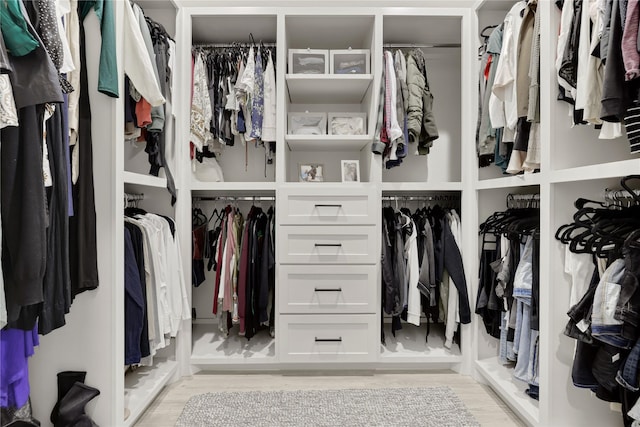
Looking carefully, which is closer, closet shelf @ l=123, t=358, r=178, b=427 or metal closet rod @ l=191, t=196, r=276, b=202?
closet shelf @ l=123, t=358, r=178, b=427

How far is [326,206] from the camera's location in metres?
2.32

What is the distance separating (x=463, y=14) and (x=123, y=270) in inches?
93.6

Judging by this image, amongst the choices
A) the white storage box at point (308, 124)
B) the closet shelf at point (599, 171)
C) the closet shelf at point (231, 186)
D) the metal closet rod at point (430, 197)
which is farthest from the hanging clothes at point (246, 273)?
the closet shelf at point (599, 171)

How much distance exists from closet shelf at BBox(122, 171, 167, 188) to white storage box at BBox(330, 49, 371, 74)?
4.12ft

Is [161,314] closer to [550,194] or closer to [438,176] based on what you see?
[550,194]

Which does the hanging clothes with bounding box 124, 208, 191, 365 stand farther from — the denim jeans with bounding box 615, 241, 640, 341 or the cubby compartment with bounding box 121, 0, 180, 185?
the denim jeans with bounding box 615, 241, 640, 341

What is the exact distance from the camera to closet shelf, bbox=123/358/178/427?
6.01ft

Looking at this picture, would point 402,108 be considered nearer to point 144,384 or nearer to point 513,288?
point 513,288

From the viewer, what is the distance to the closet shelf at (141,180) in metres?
1.70

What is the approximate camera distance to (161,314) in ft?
6.36

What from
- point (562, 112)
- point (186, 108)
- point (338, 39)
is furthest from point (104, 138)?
point (562, 112)

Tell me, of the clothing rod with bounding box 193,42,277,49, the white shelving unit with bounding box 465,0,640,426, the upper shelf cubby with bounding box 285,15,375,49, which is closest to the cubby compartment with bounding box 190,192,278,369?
the clothing rod with bounding box 193,42,277,49

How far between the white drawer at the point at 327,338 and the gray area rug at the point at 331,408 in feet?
0.69

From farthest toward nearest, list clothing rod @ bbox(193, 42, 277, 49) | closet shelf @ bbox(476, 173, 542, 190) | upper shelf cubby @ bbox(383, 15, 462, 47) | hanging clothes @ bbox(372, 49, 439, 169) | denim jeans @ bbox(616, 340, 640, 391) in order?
clothing rod @ bbox(193, 42, 277, 49) → upper shelf cubby @ bbox(383, 15, 462, 47) → hanging clothes @ bbox(372, 49, 439, 169) → closet shelf @ bbox(476, 173, 542, 190) → denim jeans @ bbox(616, 340, 640, 391)
